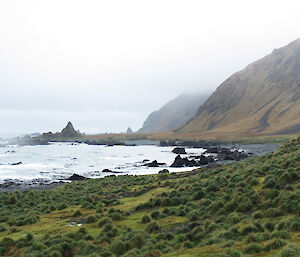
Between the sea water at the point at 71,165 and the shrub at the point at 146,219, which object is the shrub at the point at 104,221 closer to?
the shrub at the point at 146,219

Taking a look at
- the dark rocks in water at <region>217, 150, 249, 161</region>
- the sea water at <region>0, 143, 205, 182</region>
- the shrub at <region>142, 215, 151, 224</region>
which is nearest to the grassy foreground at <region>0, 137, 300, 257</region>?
the shrub at <region>142, 215, 151, 224</region>

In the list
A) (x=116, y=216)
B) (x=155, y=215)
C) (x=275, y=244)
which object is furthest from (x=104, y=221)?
(x=275, y=244)

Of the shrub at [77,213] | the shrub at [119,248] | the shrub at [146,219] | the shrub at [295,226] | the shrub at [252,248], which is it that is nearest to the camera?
the shrub at [252,248]

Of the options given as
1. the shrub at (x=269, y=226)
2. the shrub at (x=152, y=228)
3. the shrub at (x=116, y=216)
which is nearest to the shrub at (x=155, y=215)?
the shrub at (x=116, y=216)

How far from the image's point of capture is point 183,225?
17688 mm

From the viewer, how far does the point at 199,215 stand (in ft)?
61.5

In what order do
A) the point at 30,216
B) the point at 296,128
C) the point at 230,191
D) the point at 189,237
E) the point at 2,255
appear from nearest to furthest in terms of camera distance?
the point at 189,237, the point at 2,255, the point at 230,191, the point at 30,216, the point at 296,128

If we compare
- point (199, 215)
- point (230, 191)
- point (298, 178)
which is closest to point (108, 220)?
point (199, 215)

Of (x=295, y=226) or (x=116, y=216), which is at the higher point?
(x=295, y=226)

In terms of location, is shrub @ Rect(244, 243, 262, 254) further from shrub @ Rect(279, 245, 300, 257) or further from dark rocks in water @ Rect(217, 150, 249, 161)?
dark rocks in water @ Rect(217, 150, 249, 161)

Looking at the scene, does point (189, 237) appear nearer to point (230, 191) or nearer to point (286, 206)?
point (286, 206)

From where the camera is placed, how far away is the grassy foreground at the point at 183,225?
12.1m

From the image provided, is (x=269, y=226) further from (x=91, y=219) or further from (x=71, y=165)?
(x=71, y=165)

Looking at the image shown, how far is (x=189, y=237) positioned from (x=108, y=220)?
687 cm
